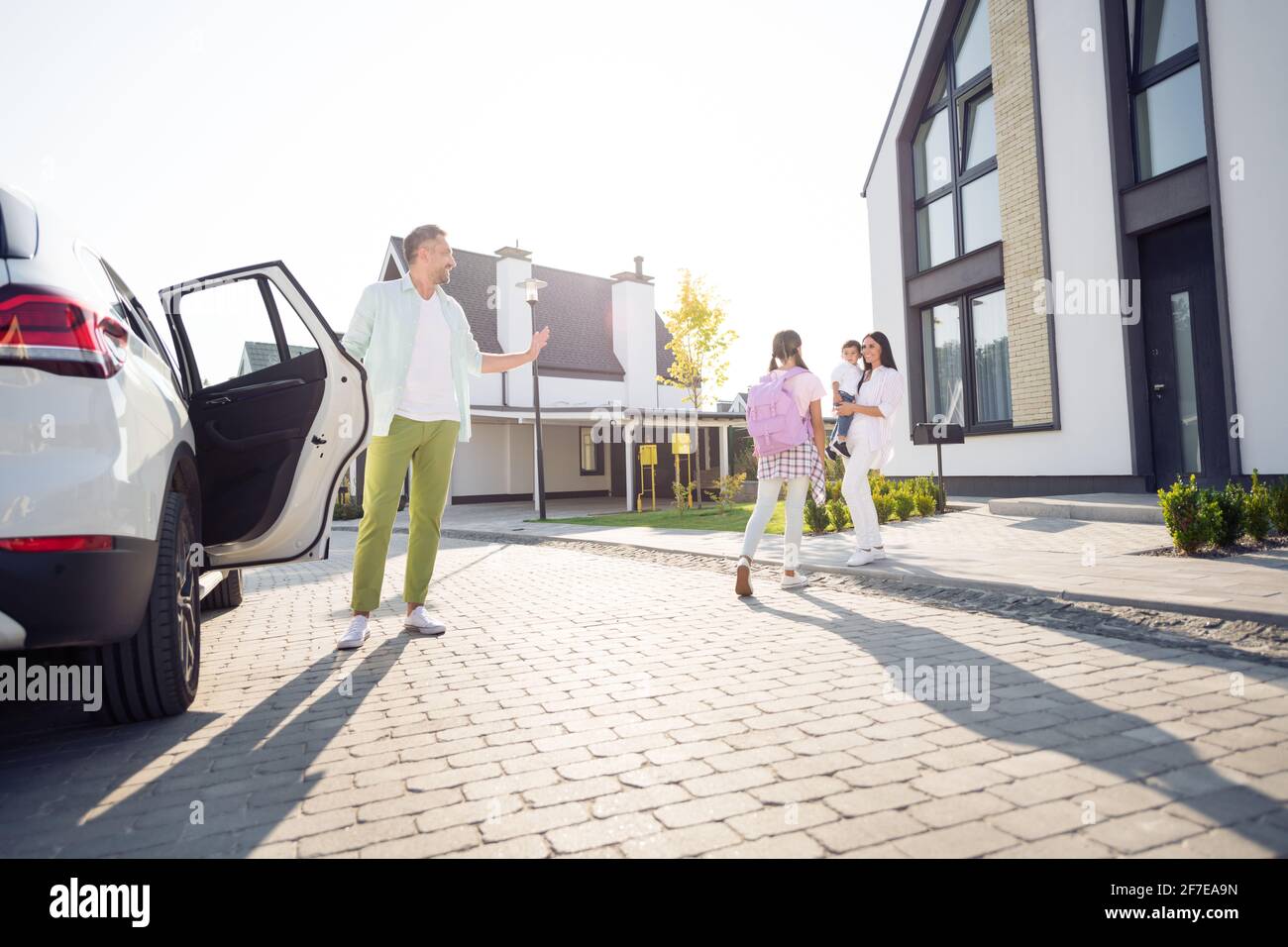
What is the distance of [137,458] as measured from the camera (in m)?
2.57

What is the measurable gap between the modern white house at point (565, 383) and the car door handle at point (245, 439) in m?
16.4

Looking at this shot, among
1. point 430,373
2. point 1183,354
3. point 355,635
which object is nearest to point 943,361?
point 1183,354

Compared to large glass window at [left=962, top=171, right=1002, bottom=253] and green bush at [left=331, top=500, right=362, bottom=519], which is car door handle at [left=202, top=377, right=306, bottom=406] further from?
green bush at [left=331, top=500, right=362, bottom=519]

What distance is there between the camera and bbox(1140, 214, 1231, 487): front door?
9102 mm

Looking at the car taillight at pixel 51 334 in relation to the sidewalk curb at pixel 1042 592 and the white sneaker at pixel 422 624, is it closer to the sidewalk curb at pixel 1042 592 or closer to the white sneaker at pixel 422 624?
the white sneaker at pixel 422 624

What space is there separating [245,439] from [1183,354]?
33.7 feet

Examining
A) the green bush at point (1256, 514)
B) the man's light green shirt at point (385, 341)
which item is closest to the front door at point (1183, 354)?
the green bush at point (1256, 514)

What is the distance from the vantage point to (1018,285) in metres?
11.8

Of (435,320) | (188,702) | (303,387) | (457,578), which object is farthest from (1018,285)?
(188,702)

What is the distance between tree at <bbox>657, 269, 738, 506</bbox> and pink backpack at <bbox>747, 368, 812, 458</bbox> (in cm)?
1801

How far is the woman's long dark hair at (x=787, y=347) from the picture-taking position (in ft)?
18.8

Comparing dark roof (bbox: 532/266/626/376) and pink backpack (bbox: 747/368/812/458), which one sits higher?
dark roof (bbox: 532/266/626/376)

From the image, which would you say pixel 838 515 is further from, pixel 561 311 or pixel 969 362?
pixel 561 311

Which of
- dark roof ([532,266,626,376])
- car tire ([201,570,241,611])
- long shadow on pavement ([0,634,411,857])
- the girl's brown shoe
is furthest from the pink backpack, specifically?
dark roof ([532,266,626,376])
